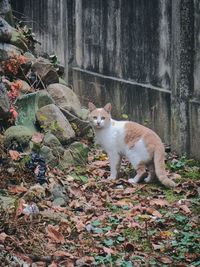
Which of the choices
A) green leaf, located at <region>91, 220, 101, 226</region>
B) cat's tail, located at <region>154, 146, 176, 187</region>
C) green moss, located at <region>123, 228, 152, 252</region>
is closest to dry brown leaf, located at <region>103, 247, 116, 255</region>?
green moss, located at <region>123, 228, 152, 252</region>

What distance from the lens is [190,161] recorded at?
9141 mm

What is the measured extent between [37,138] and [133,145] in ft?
4.53

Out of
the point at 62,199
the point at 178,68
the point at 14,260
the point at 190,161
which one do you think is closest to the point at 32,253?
the point at 14,260

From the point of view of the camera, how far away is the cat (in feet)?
26.5

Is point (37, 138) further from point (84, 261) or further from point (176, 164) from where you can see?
point (84, 261)

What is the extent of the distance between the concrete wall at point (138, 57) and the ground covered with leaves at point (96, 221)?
1.32m

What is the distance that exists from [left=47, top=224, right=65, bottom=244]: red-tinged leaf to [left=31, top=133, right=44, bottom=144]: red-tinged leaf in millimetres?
2329

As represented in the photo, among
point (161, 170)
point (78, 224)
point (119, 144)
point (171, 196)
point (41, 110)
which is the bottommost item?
point (171, 196)

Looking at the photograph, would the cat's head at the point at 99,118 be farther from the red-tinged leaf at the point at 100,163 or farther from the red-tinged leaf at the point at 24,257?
the red-tinged leaf at the point at 24,257

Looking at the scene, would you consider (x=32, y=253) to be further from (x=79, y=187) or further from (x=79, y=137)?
(x=79, y=137)

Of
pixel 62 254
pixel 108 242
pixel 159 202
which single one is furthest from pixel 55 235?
pixel 159 202

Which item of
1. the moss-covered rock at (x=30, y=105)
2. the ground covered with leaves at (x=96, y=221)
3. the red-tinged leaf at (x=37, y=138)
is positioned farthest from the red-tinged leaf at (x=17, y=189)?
the moss-covered rock at (x=30, y=105)

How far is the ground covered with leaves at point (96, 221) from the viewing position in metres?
5.89

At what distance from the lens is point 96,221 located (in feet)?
22.4
